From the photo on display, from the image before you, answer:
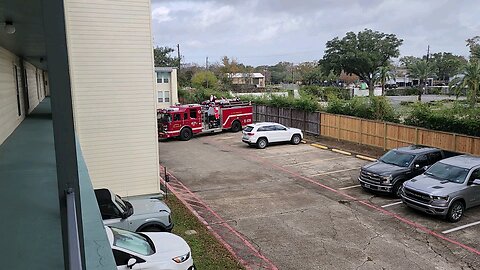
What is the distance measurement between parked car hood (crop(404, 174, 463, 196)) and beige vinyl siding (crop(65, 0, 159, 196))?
28.7 ft

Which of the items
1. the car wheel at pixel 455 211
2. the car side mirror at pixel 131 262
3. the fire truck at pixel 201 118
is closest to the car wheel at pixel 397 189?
the car wheel at pixel 455 211

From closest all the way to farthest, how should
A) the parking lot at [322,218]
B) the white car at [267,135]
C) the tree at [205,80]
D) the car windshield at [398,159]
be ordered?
the parking lot at [322,218] < the car windshield at [398,159] < the white car at [267,135] < the tree at [205,80]

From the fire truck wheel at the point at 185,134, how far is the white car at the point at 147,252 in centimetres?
1983

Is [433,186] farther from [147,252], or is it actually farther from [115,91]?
[115,91]

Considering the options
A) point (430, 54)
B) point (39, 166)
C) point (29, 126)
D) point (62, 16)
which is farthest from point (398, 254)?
point (430, 54)

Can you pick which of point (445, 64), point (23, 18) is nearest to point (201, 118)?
point (23, 18)

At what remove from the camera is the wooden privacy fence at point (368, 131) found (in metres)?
18.7

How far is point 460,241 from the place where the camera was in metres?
10.7

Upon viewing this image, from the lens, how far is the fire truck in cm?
2738

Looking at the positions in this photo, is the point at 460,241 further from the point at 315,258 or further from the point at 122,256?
the point at 122,256

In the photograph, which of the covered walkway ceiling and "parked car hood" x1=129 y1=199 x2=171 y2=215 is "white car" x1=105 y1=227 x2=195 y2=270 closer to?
"parked car hood" x1=129 y1=199 x2=171 y2=215

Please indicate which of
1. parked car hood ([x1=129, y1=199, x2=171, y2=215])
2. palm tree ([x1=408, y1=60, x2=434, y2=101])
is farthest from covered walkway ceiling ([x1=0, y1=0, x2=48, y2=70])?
palm tree ([x1=408, y1=60, x2=434, y2=101])

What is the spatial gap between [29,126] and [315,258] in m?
9.98

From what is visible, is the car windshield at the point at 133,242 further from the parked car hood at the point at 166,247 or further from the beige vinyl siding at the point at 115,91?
the beige vinyl siding at the point at 115,91
